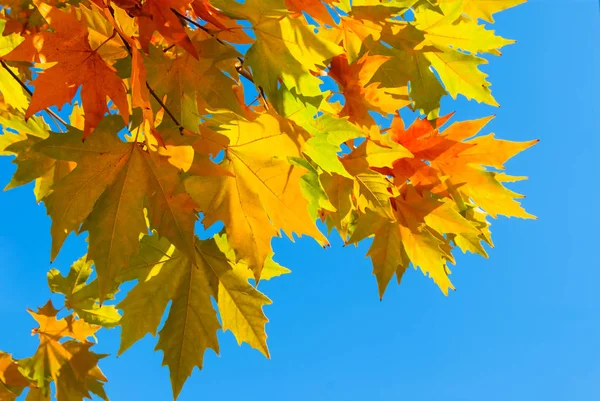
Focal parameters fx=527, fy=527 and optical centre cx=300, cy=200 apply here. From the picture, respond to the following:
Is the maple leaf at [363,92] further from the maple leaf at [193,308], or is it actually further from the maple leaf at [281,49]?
the maple leaf at [193,308]

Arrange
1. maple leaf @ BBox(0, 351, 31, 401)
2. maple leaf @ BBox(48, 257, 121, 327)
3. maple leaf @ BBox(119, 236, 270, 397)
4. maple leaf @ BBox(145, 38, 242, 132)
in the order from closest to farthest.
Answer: maple leaf @ BBox(145, 38, 242, 132)
maple leaf @ BBox(119, 236, 270, 397)
maple leaf @ BBox(0, 351, 31, 401)
maple leaf @ BBox(48, 257, 121, 327)

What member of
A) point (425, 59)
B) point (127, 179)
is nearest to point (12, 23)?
point (127, 179)

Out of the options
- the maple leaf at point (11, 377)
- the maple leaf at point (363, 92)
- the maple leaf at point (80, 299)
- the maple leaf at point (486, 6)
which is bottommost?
the maple leaf at point (11, 377)

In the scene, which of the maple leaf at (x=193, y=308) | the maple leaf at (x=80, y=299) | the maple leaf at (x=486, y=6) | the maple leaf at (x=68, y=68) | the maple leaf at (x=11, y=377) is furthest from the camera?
the maple leaf at (x=80, y=299)

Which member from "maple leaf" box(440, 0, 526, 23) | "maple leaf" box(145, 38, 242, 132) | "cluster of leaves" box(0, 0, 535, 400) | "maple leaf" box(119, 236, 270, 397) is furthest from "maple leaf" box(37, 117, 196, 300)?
"maple leaf" box(440, 0, 526, 23)

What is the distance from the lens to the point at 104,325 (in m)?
2.10

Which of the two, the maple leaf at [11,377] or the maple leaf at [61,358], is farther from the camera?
the maple leaf at [61,358]

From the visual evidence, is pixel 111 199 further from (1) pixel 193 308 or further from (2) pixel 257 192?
(1) pixel 193 308

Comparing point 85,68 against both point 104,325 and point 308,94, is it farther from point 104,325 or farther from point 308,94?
point 104,325

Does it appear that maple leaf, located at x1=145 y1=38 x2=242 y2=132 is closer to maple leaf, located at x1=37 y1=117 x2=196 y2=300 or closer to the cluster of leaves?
the cluster of leaves

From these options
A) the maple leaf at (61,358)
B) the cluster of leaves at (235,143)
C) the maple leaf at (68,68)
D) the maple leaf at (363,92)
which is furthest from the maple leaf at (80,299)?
the maple leaf at (363,92)

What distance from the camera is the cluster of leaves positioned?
1.08 metres

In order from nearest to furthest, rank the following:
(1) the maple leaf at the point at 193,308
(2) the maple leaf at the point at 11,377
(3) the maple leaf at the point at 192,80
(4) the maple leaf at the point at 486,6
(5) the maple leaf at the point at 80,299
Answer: (3) the maple leaf at the point at 192,80, (1) the maple leaf at the point at 193,308, (4) the maple leaf at the point at 486,6, (2) the maple leaf at the point at 11,377, (5) the maple leaf at the point at 80,299

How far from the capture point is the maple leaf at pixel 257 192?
112 centimetres
